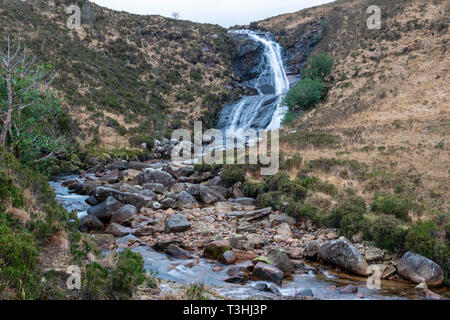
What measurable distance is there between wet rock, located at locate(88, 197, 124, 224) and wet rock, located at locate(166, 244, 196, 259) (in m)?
4.24

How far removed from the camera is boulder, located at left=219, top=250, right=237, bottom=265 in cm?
927

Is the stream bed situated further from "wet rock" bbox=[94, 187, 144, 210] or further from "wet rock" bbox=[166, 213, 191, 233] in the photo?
"wet rock" bbox=[94, 187, 144, 210]

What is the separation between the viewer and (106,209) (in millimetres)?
13266

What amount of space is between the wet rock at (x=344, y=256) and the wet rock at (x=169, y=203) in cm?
763

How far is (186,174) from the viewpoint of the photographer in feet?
69.8

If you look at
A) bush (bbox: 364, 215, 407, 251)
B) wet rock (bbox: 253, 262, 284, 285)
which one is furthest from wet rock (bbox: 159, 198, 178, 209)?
bush (bbox: 364, 215, 407, 251)

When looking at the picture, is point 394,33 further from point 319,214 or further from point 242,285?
point 242,285

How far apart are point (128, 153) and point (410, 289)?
24.8 m

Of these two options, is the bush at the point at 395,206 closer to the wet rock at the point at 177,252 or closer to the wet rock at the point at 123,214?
the wet rock at the point at 177,252

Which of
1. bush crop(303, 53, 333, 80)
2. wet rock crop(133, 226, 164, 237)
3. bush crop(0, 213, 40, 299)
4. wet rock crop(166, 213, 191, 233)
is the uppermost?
bush crop(303, 53, 333, 80)

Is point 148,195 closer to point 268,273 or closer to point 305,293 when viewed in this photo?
point 268,273

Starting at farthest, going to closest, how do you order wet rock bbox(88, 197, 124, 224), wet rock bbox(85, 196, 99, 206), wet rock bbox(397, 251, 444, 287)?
wet rock bbox(85, 196, 99, 206) < wet rock bbox(88, 197, 124, 224) < wet rock bbox(397, 251, 444, 287)

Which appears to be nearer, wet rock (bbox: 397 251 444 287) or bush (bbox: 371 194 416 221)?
wet rock (bbox: 397 251 444 287)
